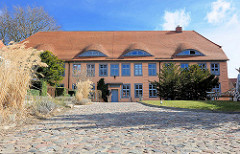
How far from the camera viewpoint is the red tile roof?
76.3 feet

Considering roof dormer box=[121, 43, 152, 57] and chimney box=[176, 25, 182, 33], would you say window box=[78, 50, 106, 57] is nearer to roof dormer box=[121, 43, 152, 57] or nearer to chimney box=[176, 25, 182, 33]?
roof dormer box=[121, 43, 152, 57]

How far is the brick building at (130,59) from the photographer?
22.3m

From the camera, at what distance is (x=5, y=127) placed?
382 cm

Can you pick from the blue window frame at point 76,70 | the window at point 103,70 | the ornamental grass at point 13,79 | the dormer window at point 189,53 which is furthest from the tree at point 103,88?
the ornamental grass at point 13,79

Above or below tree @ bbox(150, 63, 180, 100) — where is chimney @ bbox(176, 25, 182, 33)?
above

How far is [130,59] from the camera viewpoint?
882 inches

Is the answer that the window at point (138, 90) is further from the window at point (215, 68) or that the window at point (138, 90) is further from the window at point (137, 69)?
the window at point (215, 68)

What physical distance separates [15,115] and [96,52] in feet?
62.7

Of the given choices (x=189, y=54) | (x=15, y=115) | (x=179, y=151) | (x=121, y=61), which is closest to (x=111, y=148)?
(x=179, y=151)

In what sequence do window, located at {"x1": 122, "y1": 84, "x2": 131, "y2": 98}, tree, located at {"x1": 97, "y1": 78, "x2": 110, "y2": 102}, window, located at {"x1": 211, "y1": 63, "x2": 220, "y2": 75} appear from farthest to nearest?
window, located at {"x1": 211, "y1": 63, "x2": 220, "y2": 75} < window, located at {"x1": 122, "y1": 84, "x2": 131, "y2": 98} < tree, located at {"x1": 97, "y1": 78, "x2": 110, "y2": 102}

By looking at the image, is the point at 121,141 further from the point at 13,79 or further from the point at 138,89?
the point at 138,89

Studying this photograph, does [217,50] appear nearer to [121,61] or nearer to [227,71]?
[227,71]

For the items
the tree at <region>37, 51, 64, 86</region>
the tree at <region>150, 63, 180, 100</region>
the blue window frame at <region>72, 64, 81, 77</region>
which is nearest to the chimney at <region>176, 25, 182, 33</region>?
the tree at <region>150, 63, 180, 100</region>

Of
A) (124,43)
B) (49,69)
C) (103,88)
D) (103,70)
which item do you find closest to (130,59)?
(103,70)
